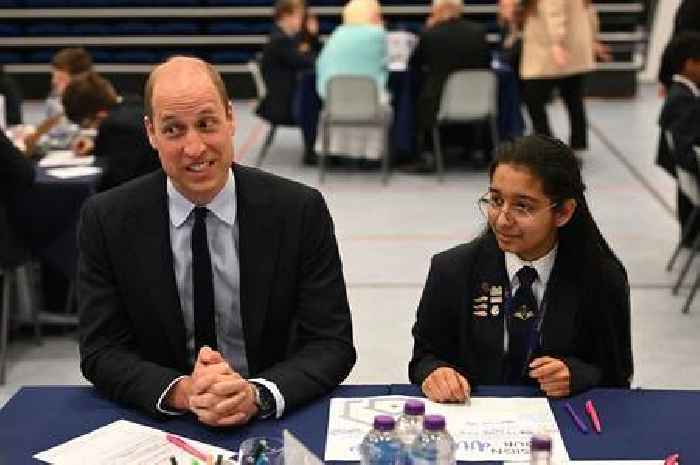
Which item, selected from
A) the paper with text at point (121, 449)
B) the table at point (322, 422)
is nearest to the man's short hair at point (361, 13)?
the table at point (322, 422)

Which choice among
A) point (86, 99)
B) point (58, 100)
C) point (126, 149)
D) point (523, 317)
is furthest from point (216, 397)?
point (58, 100)

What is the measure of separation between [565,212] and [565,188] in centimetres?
6

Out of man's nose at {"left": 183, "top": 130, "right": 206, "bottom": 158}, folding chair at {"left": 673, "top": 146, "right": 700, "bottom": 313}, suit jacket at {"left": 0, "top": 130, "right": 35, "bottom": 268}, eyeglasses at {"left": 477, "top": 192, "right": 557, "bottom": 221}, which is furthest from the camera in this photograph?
folding chair at {"left": 673, "top": 146, "right": 700, "bottom": 313}

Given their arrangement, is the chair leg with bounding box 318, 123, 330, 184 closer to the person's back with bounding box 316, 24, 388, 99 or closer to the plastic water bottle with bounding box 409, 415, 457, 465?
the person's back with bounding box 316, 24, 388, 99

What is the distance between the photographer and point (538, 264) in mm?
2441

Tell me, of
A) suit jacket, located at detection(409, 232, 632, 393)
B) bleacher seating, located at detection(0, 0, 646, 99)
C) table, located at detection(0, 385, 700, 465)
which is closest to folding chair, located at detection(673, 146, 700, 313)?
suit jacket, located at detection(409, 232, 632, 393)

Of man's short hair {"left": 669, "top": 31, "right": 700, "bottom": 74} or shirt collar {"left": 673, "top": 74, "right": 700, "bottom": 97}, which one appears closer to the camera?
shirt collar {"left": 673, "top": 74, "right": 700, "bottom": 97}

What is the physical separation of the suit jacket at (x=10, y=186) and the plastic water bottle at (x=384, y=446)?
10.0ft

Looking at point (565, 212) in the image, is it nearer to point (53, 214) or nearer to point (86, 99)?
point (53, 214)

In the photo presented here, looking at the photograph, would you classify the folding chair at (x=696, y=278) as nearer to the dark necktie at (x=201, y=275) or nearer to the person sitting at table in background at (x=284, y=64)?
the dark necktie at (x=201, y=275)

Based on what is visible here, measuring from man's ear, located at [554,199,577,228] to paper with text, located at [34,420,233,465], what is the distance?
96cm

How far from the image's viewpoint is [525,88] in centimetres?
825

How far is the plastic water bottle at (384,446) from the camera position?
175cm

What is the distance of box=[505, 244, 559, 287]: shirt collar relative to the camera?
244 cm
